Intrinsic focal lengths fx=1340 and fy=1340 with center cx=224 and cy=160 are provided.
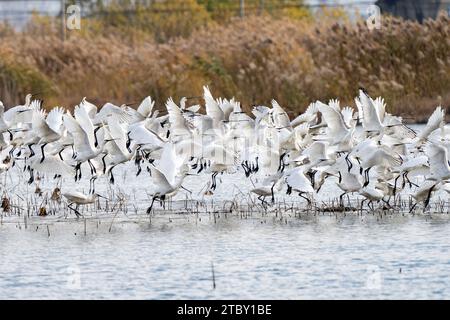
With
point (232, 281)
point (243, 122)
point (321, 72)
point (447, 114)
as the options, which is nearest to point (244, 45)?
point (321, 72)

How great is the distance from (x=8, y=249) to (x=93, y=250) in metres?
0.63

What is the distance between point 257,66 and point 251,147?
21.5ft

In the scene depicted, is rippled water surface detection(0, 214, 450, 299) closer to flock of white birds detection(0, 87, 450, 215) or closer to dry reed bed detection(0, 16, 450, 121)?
flock of white birds detection(0, 87, 450, 215)

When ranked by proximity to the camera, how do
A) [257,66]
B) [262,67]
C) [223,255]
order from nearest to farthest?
[223,255], [262,67], [257,66]

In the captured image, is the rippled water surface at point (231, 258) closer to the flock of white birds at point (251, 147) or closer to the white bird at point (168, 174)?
the white bird at point (168, 174)

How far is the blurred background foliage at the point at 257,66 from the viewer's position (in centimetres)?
1814

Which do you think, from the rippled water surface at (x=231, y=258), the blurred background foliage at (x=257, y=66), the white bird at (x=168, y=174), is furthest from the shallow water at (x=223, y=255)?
the blurred background foliage at (x=257, y=66)

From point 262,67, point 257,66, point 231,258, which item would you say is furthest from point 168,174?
point 257,66

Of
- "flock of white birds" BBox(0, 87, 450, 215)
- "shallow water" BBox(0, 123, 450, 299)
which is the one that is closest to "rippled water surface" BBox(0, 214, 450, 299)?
"shallow water" BBox(0, 123, 450, 299)

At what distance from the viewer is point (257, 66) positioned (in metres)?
18.8

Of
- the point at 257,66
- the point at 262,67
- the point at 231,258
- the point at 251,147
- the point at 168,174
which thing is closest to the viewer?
the point at 231,258

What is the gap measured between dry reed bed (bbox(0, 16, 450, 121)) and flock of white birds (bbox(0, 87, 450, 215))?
4996mm

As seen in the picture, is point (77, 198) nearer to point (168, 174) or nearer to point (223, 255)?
point (168, 174)

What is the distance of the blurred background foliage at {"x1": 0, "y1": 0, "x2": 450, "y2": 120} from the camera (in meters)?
18.1
